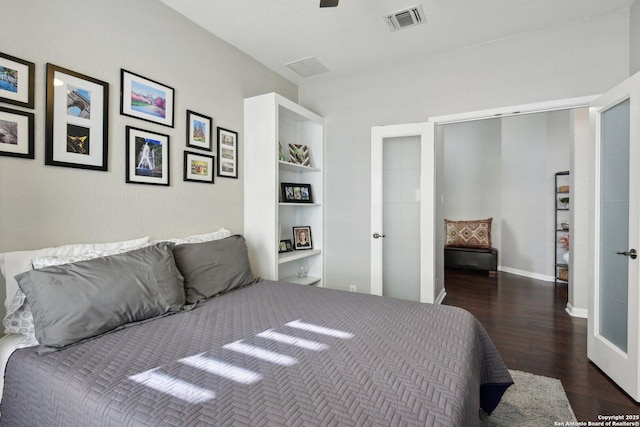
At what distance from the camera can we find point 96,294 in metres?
1.45

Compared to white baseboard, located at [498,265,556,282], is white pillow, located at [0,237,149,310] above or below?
above

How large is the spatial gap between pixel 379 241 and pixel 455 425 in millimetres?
2510

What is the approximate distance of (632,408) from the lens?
1.90 m

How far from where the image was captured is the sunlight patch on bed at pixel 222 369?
43.8 inches

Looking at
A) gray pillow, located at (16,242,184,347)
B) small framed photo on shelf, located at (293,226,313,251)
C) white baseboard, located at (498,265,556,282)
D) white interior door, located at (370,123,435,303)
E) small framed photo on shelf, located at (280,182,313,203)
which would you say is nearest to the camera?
gray pillow, located at (16,242,184,347)

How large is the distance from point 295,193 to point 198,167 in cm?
123

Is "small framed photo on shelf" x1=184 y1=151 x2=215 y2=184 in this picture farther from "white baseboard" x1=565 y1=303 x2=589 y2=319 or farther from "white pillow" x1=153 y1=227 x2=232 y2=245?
"white baseboard" x1=565 y1=303 x2=589 y2=319

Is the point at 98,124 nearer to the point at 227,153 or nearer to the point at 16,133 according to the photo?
the point at 16,133

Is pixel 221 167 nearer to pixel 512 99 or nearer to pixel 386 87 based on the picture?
pixel 386 87

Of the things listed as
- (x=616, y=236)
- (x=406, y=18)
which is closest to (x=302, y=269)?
(x=406, y=18)

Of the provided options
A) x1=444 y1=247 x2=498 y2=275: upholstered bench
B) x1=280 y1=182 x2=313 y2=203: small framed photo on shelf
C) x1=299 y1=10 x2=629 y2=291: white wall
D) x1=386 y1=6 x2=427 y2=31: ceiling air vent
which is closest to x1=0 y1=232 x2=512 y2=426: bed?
x1=280 y1=182 x2=313 y2=203: small framed photo on shelf

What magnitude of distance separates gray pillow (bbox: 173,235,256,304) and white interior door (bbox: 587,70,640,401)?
2.59m

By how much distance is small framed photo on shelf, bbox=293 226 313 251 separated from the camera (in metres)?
3.70

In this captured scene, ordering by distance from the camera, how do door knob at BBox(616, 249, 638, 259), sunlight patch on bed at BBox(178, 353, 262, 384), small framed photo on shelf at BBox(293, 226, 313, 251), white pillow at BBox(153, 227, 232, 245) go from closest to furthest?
sunlight patch on bed at BBox(178, 353, 262, 384) < door knob at BBox(616, 249, 638, 259) < white pillow at BBox(153, 227, 232, 245) < small framed photo on shelf at BBox(293, 226, 313, 251)
